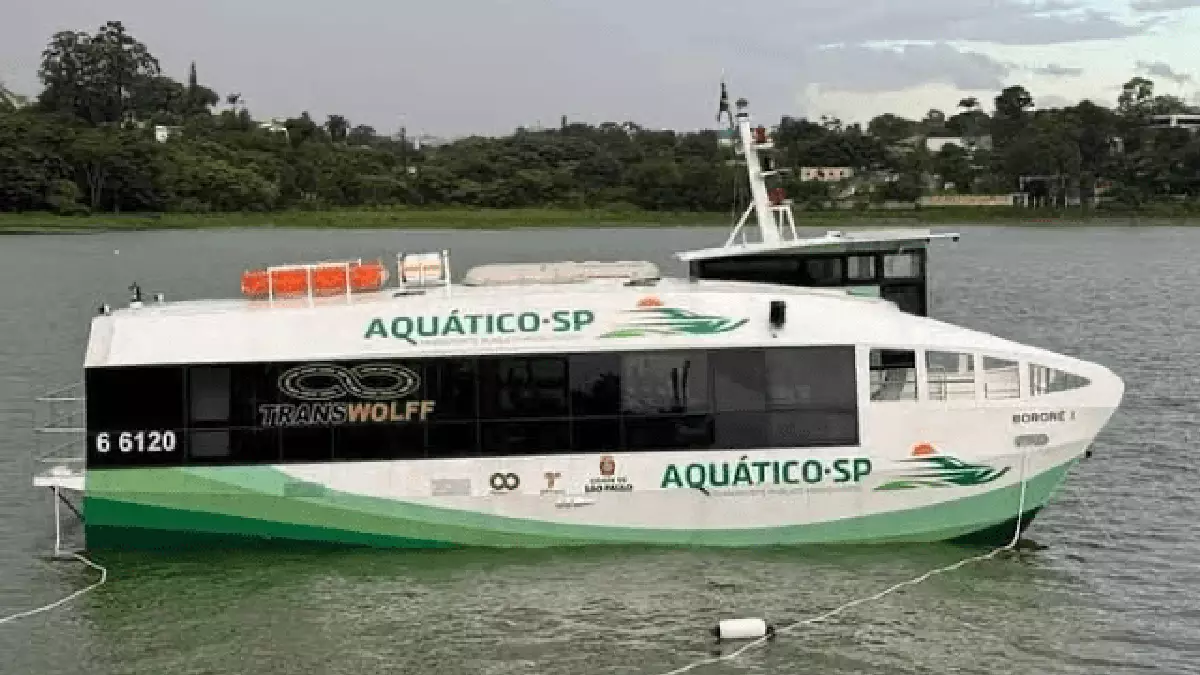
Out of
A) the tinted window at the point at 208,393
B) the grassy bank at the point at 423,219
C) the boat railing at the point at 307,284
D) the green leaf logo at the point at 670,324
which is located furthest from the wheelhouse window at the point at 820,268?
the grassy bank at the point at 423,219

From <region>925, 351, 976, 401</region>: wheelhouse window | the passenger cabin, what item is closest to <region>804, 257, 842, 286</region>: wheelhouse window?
the passenger cabin

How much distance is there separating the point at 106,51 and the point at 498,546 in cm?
14781

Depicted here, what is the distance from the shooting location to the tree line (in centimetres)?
10625

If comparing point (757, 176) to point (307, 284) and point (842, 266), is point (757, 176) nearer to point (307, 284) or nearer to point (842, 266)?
point (842, 266)

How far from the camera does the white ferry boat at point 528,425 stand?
15812 millimetres

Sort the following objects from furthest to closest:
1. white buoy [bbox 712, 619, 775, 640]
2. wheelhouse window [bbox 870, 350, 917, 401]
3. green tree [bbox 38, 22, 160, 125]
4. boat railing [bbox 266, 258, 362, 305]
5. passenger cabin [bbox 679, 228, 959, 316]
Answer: green tree [bbox 38, 22, 160, 125] → passenger cabin [bbox 679, 228, 959, 316] → boat railing [bbox 266, 258, 362, 305] → wheelhouse window [bbox 870, 350, 917, 401] → white buoy [bbox 712, 619, 775, 640]

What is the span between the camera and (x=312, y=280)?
54.3ft

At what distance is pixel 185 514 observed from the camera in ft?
52.4

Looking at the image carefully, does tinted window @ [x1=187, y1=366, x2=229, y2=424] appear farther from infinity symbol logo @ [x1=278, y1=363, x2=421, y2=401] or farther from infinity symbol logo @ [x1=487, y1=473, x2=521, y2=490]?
infinity symbol logo @ [x1=487, y1=473, x2=521, y2=490]

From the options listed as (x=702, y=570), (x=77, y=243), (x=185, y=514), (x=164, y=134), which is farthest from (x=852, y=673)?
(x=164, y=134)

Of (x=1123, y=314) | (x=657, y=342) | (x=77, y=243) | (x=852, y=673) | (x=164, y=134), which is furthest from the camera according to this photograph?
(x=164, y=134)

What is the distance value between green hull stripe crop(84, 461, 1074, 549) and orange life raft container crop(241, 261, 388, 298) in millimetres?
1958

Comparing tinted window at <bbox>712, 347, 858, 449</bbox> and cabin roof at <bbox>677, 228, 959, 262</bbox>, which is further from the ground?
cabin roof at <bbox>677, 228, 959, 262</bbox>

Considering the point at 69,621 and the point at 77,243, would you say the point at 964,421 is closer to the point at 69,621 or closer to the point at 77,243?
the point at 69,621
